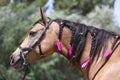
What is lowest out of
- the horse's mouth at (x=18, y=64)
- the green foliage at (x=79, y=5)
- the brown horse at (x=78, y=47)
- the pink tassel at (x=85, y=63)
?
the green foliage at (x=79, y=5)

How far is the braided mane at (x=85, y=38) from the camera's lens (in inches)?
191

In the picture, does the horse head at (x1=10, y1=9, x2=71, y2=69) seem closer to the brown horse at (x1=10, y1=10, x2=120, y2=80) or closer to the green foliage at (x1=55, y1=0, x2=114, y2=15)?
the brown horse at (x1=10, y1=10, x2=120, y2=80)

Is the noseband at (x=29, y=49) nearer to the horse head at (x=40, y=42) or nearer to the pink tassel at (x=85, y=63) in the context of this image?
the horse head at (x=40, y=42)

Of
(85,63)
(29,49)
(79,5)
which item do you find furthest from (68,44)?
(79,5)

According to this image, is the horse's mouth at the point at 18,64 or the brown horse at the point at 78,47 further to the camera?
the horse's mouth at the point at 18,64

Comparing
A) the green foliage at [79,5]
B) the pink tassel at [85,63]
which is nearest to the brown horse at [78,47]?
the pink tassel at [85,63]

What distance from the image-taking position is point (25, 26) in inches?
635

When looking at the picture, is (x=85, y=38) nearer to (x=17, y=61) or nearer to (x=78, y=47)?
(x=78, y=47)

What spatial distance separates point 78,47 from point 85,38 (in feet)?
0.43

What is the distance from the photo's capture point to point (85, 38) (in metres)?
4.98

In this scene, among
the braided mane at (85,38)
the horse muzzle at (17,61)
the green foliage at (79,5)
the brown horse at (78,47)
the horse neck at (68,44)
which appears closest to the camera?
the brown horse at (78,47)

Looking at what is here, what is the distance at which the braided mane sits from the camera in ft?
15.9

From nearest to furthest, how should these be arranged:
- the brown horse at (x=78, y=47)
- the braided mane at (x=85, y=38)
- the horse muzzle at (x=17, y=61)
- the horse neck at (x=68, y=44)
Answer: the brown horse at (x=78, y=47), the braided mane at (x=85, y=38), the horse neck at (x=68, y=44), the horse muzzle at (x=17, y=61)

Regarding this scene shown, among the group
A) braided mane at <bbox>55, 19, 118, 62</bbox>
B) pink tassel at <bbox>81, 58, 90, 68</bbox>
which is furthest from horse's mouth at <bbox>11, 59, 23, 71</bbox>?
pink tassel at <bbox>81, 58, 90, 68</bbox>
